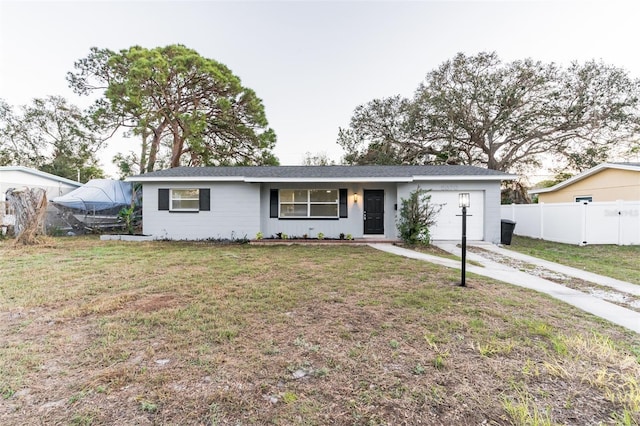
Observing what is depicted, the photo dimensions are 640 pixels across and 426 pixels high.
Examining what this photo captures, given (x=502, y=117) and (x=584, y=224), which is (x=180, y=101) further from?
(x=584, y=224)

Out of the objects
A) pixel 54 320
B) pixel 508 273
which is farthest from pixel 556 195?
pixel 54 320

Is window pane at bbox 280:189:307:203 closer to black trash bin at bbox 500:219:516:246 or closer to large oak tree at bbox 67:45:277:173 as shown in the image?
black trash bin at bbox 500:219:516:246

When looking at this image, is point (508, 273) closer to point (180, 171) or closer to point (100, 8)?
point (180, 171)

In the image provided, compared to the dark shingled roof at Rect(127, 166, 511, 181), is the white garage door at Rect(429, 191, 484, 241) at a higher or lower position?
lower

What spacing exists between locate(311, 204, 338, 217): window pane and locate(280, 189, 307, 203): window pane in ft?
1.66

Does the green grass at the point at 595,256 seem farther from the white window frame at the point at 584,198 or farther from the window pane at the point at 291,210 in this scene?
the window pane at the point at 291,210

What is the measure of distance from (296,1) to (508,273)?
13701 millimetres

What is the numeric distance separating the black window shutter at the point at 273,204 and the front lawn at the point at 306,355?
602 centimetres

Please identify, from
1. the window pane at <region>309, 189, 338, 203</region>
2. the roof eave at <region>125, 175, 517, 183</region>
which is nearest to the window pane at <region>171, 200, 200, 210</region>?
the roof eave at <region>125, 175, 517, 183</region>

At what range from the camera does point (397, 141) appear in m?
19.7

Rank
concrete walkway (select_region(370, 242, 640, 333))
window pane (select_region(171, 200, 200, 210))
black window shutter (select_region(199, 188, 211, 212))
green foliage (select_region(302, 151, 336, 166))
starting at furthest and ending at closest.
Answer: green foliage (select_region(302, 151, 336, 166)) → window pane (select_region(171, 200, 200, 210)) → black window shutter (select_region(199, 188, 211, 212)) → concrete walkway (select_region(370, 242, 640, 333))

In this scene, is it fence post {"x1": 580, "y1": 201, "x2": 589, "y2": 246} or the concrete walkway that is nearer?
the concrete walkway

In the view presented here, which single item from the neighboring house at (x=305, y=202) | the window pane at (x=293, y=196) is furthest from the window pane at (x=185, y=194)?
the window pane at (x=293, y=196)

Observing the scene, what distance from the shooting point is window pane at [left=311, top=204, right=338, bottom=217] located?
10773 millimetres
